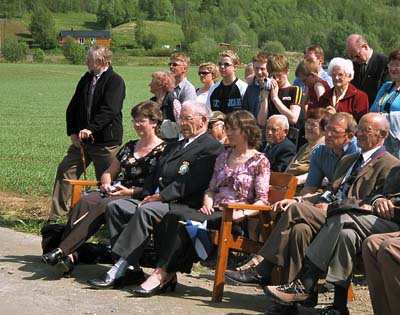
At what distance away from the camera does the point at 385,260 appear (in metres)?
5.60

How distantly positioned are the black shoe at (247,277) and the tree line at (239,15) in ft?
317

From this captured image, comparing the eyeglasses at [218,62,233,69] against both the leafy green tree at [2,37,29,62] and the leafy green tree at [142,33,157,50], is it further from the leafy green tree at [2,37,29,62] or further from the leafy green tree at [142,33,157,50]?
the leafy green tree at [142,33,157,50]

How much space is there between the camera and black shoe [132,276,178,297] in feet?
22.4

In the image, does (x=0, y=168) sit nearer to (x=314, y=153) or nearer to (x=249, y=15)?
(x=314, y=153)

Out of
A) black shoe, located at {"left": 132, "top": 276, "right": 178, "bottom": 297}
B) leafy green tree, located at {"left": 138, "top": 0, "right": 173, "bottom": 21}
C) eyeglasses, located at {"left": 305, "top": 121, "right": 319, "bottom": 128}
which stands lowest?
black shoe, located at {"left": 132, "top": 276, "right": 178, "bottom": 297}

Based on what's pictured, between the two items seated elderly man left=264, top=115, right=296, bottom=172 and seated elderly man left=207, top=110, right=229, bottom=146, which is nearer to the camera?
seated elderly man left=264, top=115, right=296, bottom=172

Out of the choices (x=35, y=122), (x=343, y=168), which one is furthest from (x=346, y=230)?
(x=35, y=122)

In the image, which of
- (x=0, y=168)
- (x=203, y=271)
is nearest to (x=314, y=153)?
(x=203, y=271)

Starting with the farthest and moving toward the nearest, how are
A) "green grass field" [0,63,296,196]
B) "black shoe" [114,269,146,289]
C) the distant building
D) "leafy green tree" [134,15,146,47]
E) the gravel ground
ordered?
the distant building
"leafy green tree" [134,15,146,47]
"green grass field" [0,63,296,196]
"black shoe" [114,269,146,289]
the gravel ground

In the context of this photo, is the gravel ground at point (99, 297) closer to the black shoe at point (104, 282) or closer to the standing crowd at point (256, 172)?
the black shoe at point (104, 282)

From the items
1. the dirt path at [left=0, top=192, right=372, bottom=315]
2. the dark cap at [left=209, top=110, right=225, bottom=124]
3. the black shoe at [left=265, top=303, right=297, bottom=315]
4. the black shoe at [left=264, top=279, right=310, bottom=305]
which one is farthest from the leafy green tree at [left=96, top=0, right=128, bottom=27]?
the black shoe at [left=264, top=279, right=310, bottom=305]

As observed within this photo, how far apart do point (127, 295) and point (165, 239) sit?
0.56m

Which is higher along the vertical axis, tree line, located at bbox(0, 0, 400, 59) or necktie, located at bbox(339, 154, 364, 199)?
tree line, located at bbox(0, 0, 400, 59)

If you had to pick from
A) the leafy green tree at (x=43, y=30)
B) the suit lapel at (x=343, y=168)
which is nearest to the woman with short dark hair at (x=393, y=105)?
the suit lapel at (x=343, y=168)
